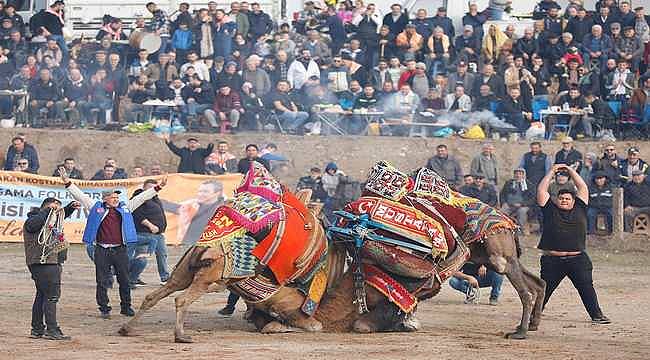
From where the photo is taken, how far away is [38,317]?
13.7 m

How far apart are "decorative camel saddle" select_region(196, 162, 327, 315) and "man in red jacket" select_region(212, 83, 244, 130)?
12.2 m

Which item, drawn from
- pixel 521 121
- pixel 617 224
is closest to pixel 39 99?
pixel 521 121

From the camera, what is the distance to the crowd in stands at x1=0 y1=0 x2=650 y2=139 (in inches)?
1019

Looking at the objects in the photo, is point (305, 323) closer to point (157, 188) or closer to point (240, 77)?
point (157, 188)

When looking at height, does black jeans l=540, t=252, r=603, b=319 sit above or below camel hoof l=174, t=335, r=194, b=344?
above

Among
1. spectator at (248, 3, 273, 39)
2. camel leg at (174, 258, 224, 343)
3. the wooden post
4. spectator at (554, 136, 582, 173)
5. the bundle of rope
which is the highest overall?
spectator at (248, 3, 273, 39)

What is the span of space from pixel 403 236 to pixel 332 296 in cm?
104

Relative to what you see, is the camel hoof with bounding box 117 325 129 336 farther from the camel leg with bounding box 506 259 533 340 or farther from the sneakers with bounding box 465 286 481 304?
the sneakers with bounding box 465 286 481 304

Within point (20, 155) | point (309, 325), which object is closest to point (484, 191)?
point (20, 155)

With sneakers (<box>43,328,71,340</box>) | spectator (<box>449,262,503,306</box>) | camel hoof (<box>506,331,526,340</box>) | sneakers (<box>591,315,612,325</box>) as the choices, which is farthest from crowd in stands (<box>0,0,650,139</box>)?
sneakers (<box>43,328,71,340</box>)

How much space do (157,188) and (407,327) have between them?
14.0ft

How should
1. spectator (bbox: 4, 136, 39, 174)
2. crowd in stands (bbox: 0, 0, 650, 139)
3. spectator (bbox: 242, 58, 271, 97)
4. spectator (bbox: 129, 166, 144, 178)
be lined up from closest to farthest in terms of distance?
spectator (bbox: 129, 166, 144, 178) → spectator (bbox: 4, 136, 39, 174) → crowd in stands (bbox: 0, 0, 650, 139) → spectator (bbox: 242, 58, 271, 97)

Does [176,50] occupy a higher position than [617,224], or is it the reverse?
[176,50]

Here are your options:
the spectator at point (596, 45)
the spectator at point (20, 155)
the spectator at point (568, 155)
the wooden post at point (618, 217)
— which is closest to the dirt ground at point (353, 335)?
the wooden post at point (618, 217)
